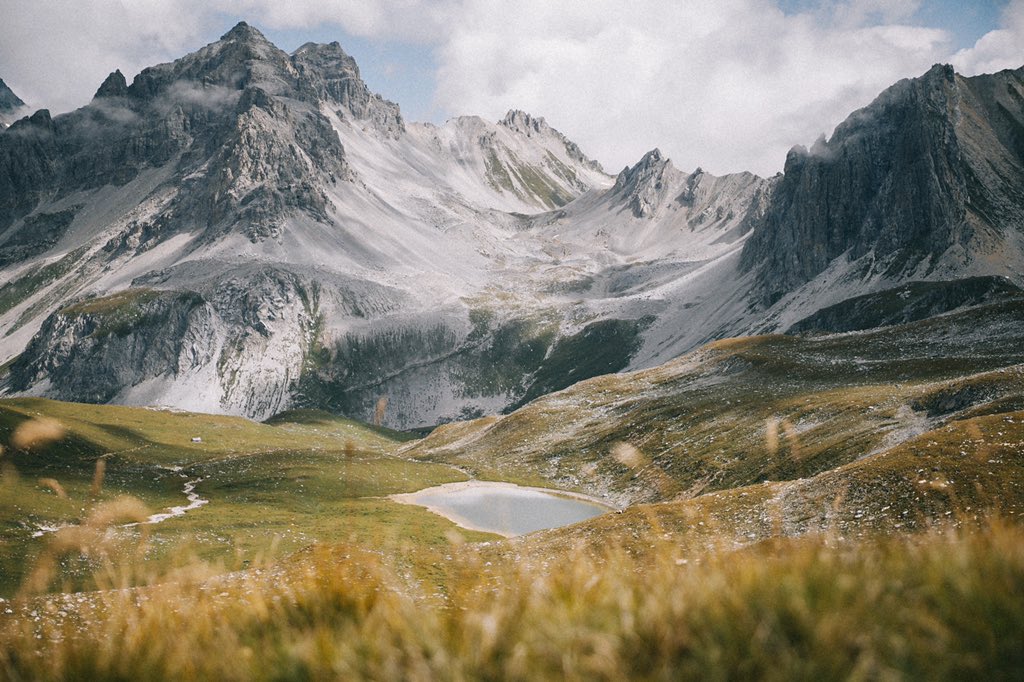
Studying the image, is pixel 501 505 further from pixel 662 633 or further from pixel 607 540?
pixel 662 633

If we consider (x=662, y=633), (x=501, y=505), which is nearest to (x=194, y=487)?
(x=501, y=505)

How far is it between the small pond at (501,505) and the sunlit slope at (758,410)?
6.11m

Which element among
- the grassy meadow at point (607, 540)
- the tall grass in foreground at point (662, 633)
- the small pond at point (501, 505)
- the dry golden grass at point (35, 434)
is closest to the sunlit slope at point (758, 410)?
the grassy meadow at point (607, 540)

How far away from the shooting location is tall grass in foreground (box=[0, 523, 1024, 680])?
3553 mm

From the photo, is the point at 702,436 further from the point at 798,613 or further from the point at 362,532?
the point at 798,613

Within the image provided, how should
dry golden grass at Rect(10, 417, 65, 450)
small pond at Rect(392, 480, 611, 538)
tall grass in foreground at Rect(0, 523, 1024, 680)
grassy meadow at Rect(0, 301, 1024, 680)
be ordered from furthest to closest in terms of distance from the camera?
1. dry golden grass at Rect(10, 417, 65, 450)
2. small pond at Rect(392, 480, 611, 538)
3. grassy meadow at Rect(0, 301, 1024, 680)
4. tall grass in foreground at Rect(0, 523, 1024, 680)

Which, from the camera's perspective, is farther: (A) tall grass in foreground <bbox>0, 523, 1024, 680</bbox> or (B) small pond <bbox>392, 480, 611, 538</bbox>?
(B) small pond <bbox>392, 480, 611, 538</bbox>

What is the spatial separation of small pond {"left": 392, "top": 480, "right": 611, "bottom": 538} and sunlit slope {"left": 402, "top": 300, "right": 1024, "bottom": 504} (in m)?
6.11

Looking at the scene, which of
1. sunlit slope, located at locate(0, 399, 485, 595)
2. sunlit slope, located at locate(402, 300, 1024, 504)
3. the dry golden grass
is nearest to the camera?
sunlit slope, located at locate(0, 399, 485, 595)

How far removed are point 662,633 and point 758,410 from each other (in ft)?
251

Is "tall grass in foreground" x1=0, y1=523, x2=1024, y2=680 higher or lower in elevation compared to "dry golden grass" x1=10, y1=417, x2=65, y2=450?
lower

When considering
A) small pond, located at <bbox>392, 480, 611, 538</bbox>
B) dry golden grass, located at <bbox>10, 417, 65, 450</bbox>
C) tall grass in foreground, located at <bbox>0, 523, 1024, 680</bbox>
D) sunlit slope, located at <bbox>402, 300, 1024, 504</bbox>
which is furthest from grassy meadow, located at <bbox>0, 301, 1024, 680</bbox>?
small pond, located at <bbox>392, 480, 611, 538</bbox>

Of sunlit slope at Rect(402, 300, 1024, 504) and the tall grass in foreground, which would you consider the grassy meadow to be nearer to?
the tall grass in foreground

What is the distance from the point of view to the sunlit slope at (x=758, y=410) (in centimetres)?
5519
